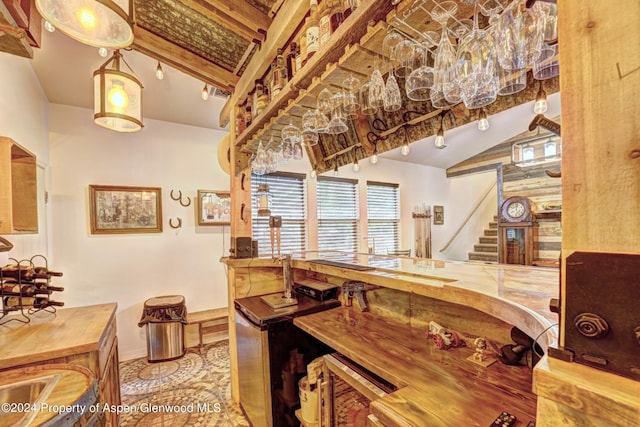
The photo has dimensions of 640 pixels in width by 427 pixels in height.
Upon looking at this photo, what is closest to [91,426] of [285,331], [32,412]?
[32,412]

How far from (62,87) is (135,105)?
1652mm

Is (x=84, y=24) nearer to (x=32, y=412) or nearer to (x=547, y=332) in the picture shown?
(x=32, y=412)

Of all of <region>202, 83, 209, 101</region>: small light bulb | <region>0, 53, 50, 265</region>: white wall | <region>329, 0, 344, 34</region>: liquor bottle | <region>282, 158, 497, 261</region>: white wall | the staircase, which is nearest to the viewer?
<region>329, 0, 344, 34</region>: liquor bottle

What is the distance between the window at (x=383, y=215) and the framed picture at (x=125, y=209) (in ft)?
11.4

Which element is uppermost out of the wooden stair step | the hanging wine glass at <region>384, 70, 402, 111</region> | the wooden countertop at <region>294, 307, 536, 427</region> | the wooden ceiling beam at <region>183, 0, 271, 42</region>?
the wooden ceiling beam at <region>183, 0, 271, 42</region>

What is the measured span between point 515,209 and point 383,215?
2380mm

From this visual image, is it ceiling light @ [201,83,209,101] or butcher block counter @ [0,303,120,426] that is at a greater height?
ceiling light @ [201,83,209,101]

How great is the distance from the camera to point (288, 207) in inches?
170

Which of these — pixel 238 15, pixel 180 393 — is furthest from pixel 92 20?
pixel 180 393

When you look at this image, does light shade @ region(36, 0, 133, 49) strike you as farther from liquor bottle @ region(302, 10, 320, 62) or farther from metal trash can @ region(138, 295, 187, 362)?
metal trash can @ region(138, 295, 187, 362)

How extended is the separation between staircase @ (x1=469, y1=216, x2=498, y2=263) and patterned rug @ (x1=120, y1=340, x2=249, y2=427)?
6005 mm

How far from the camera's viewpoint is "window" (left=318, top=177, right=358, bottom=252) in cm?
465

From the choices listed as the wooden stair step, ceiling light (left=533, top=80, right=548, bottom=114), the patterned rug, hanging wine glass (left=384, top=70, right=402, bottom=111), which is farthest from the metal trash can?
the wooden stair step

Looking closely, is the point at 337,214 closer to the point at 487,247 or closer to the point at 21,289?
the point at 21,289
